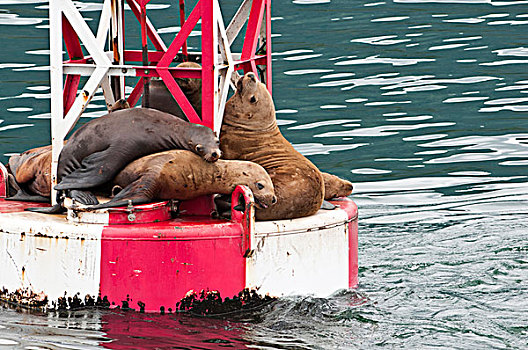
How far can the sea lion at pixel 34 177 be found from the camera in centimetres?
828

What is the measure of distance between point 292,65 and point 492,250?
36.6 ft

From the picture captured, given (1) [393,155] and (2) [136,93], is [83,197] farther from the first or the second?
(1) [393,155]

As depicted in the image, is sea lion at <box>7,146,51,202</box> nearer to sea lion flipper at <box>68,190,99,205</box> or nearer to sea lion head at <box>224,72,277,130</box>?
sea lion flipper at <box>68,190,99,205</box>

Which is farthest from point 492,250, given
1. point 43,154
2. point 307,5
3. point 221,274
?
point 307,5

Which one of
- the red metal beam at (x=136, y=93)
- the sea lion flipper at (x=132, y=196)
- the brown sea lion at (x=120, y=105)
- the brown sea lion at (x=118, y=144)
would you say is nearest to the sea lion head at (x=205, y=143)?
the brown sea lion at (x=118, y=144)

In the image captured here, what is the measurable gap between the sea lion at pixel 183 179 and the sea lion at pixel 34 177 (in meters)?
0.86

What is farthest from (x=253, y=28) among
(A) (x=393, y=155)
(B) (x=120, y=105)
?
(A) (x=393, y=155)

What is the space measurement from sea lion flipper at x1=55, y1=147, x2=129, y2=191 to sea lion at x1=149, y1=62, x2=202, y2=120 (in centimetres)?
101

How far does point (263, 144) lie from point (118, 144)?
120 centimetres

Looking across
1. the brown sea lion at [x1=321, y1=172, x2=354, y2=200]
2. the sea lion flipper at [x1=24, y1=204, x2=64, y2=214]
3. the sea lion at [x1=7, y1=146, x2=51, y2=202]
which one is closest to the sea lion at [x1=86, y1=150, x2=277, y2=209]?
the sea lion flipper at [x1=24, y1=204, x2=64, y2=214]

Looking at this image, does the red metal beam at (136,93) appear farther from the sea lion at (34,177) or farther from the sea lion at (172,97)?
the sea lion at (34,177)

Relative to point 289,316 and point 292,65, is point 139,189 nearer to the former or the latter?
point 289,316

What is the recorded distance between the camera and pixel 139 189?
7.47 m

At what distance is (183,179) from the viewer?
7566 millimetres
